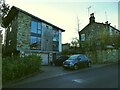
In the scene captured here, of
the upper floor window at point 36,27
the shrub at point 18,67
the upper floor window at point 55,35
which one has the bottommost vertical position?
the shrub at point 18,67

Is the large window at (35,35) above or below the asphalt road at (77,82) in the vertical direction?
above

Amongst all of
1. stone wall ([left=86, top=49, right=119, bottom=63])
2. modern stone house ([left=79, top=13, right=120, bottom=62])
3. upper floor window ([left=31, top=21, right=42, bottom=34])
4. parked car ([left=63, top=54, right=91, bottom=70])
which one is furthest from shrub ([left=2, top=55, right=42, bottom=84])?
modern stone house ([left=79, top=13, right=120, bottom=62])

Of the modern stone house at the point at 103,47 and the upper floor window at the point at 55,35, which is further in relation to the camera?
the upper floor window at the point at 55,35

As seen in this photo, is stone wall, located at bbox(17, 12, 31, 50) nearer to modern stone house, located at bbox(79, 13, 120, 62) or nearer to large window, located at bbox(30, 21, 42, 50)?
large window, located at bbox(30, 21, 42, 50)

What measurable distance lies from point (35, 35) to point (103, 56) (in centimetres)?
1269

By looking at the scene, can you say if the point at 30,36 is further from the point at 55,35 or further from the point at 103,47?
the point at 103,47

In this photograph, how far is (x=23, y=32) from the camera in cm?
3609

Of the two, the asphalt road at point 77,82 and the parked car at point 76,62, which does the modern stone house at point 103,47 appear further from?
the asphalt road at point 77,82

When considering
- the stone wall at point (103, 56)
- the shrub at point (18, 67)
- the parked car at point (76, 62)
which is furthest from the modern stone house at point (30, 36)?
the shrub at point (18, 67)

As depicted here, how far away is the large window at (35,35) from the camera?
123ft

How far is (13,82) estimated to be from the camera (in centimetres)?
1719

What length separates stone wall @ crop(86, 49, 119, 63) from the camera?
37281 millimetres

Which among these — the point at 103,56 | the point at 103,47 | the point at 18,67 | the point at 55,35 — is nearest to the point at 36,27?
the point at 55,35

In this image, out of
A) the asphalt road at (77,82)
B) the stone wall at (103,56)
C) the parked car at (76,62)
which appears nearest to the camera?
the asphalt road at (77,82)
